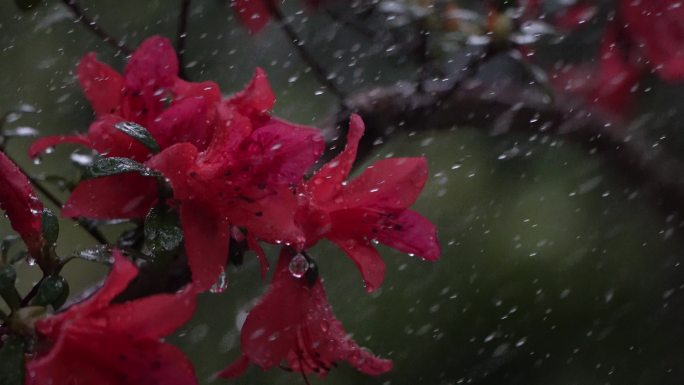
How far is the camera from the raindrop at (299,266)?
0.38 m

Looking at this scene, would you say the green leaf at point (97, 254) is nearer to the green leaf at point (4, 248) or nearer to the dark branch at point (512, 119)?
the green leaf at point (4, 248)

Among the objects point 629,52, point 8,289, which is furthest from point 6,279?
point 629,52

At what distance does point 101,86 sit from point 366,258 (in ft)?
0.47

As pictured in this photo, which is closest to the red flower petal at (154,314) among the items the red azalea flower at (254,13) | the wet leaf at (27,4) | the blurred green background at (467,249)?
the wet leaf at (27,4)

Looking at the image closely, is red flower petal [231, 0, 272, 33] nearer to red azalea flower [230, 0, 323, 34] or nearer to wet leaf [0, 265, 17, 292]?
red azalea flower [230, 0, 323, 34]

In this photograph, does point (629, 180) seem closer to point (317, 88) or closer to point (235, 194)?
point (317, 88)

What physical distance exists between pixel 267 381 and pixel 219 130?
1.04 metres

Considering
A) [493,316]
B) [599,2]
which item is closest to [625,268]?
[493,316]

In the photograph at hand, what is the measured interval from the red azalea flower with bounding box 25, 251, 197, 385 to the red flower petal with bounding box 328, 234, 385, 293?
11cm

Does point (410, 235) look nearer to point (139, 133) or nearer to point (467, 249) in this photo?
point (139, 133)

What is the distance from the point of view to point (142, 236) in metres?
0.42

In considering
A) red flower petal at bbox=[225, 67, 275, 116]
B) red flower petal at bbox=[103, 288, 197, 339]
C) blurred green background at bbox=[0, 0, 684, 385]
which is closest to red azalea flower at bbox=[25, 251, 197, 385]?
red flower petal at bbox=[103, 288, 197, 339]

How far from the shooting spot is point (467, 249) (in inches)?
59.9

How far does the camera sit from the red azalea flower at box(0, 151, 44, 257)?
34 cm
